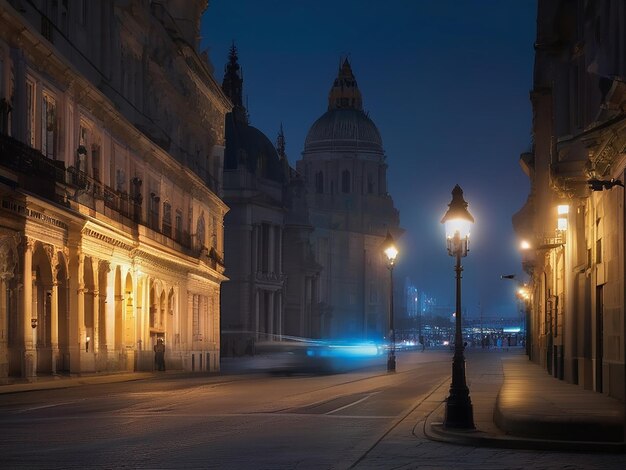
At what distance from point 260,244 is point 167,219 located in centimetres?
6743

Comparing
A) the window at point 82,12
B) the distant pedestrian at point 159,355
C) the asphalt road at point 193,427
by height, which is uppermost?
the window at point 82,12

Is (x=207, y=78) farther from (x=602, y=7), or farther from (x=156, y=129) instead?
(x=602, y=7)

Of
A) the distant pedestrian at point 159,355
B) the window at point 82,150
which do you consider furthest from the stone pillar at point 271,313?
the window at point 82,150

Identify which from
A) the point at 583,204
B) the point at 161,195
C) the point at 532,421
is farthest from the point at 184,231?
the point at 532,421

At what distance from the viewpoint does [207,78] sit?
7631 cm

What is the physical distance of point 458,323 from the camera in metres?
21.4

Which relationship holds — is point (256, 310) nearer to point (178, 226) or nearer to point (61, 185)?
point (178, 226)

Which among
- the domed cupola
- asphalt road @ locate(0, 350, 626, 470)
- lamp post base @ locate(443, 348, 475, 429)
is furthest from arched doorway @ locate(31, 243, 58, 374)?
the domed cupola

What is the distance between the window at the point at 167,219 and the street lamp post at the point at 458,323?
43012mm

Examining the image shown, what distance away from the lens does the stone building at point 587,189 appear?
23031 mm

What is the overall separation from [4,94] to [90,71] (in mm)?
14244

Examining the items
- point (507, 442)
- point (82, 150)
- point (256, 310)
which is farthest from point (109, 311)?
point (256, 310)

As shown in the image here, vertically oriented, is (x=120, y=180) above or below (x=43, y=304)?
above

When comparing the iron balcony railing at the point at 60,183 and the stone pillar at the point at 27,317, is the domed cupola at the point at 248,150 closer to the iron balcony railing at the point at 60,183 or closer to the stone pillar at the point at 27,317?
the iron balcony railing at the point at 60,183
